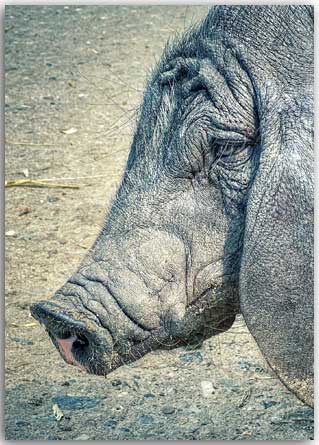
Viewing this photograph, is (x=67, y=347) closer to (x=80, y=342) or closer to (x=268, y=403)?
(x=80, y=342)

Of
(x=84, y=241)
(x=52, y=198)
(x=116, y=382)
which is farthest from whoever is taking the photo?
(x=52, y=198)

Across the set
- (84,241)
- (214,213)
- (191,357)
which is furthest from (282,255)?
(84,241)

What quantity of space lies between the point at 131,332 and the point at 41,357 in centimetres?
74

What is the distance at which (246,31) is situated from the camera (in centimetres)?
197

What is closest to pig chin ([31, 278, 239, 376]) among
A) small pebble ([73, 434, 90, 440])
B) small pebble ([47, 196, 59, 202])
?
small pebble ([73, 434, 90, 440])

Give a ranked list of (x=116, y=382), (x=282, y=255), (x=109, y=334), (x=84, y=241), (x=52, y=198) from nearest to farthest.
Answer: (x=282, y=255) → (x=109, y=334) → (x=116, y=382) → (x=84, y=241) → (x=52, y=198)

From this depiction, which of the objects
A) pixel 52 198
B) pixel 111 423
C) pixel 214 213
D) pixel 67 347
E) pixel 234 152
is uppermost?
pixel 234 152

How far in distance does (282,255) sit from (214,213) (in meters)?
0.17

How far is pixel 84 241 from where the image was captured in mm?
3201

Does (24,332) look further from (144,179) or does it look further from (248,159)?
(248,159)

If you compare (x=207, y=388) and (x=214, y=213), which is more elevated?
(x=214, y=213)

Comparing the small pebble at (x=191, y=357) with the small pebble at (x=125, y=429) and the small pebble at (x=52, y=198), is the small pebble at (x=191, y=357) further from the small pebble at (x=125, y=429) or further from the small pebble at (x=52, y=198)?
the small pebble at (x=52, y=198)

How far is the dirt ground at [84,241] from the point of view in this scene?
8.29 feet

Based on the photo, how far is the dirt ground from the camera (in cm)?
253
